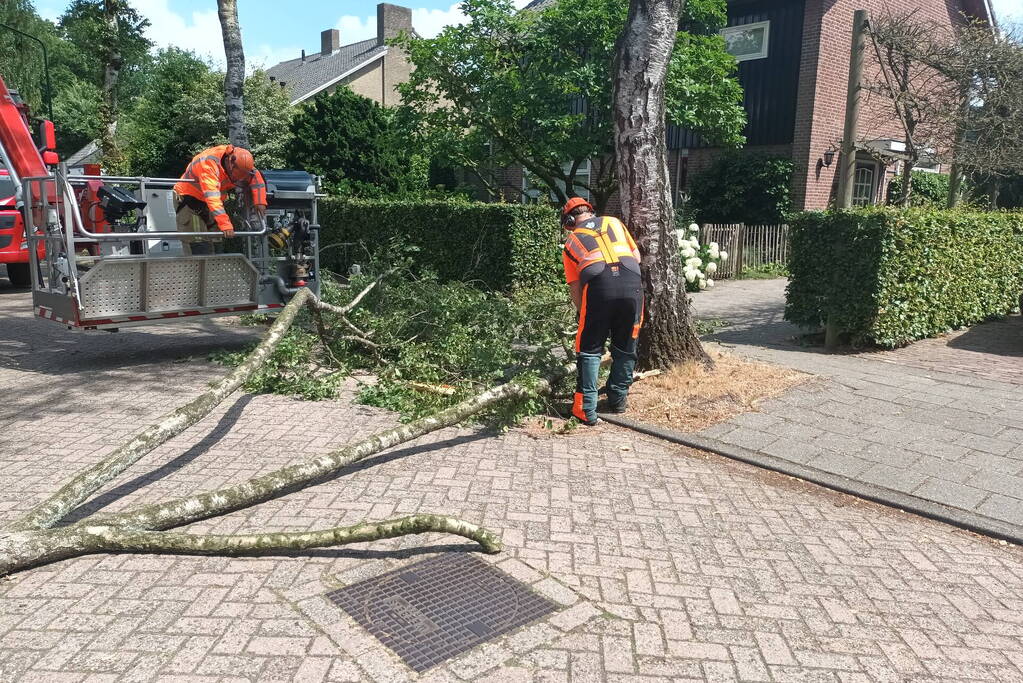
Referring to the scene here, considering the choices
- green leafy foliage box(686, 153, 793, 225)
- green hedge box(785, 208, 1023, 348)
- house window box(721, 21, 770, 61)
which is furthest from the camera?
house window box(721, 21, 770, 61)

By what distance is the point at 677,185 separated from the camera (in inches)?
779

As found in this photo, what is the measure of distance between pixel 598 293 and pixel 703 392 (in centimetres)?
146

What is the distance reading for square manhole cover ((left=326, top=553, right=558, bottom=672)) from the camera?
119 inches

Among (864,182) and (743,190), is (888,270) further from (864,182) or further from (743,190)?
(864,182)

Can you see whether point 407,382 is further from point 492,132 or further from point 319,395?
point 492,132

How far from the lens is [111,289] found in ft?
23.4

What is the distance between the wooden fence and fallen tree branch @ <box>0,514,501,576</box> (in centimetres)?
1263

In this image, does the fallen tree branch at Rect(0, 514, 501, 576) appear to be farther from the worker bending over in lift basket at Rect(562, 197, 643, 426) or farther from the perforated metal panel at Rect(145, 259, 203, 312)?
the perforated metal panel at Rect(145, 259, 203, 312)

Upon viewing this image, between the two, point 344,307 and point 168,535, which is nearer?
point 168,535

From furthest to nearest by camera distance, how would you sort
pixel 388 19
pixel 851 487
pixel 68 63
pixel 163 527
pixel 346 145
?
pixel 68 63, pixel 388 19, pixel 346 145, pixel 851 487, pixel 163 527

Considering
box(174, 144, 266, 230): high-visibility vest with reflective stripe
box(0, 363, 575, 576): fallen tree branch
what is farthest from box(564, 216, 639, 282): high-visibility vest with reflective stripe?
box(174, 144, 266, 230): high-visibility vest with reflective stripe

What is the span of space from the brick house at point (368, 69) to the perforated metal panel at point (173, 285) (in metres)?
26.3

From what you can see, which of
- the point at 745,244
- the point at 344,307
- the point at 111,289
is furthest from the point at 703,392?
the point at 745,244

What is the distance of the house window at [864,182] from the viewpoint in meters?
19.5
